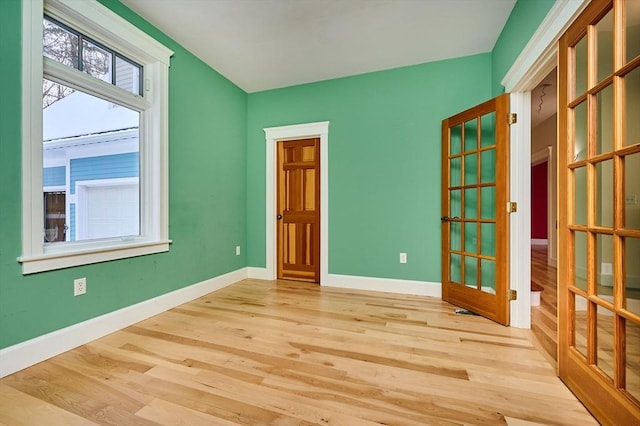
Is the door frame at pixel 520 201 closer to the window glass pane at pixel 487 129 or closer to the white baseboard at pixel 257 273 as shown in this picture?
the window glass pane at pixel 487 129

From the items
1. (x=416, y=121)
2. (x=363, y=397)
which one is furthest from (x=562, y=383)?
(x=416, y=121)

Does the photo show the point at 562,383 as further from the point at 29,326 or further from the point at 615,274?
the point at 29,326

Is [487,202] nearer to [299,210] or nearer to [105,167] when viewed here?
[299,210]

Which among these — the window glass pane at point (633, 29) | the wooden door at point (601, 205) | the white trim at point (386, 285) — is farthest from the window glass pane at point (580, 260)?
the white trim at point (386, 285)

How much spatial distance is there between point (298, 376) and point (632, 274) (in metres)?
1.71

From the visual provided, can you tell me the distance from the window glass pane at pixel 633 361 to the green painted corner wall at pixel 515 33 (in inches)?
72.9

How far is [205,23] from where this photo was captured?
7.86 ft

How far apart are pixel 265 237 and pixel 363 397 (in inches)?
103

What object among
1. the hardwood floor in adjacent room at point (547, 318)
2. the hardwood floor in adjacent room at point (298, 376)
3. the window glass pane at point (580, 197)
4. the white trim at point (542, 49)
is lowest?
the hardwood floor in adjacent room at point (298, 376)

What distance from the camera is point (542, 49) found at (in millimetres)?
1703

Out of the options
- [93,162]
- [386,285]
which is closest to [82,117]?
[93,162]

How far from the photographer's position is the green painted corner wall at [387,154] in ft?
9.76

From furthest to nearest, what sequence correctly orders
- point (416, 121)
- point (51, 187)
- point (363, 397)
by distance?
point (416, 121) → point (51, 187) → point (363, 397)

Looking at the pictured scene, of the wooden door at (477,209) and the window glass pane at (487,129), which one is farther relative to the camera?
the window glass pane at (487,129)
